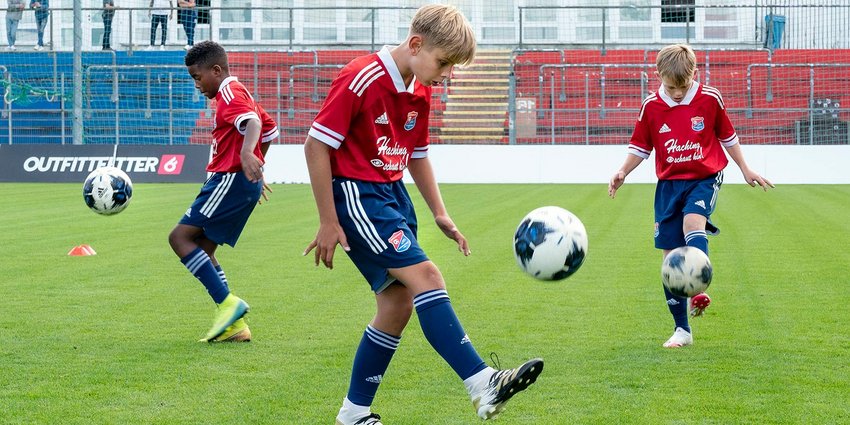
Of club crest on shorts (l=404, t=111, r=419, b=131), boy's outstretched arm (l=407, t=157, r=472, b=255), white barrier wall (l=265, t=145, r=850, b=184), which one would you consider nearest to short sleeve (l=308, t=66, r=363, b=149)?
club crest on shorts (l=404, t=111, r=419, b=131)

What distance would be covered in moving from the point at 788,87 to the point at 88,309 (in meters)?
23.7

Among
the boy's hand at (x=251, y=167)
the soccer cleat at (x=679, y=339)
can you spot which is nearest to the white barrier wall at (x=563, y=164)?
the boy's hand at (x=251, y=167)

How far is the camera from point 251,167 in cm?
648

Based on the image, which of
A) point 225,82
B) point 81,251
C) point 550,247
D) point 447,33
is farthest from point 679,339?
point 81,251

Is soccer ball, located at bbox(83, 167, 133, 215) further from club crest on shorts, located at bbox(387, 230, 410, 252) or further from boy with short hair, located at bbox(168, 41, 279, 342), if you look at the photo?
club crest on shorts, located at bbox(387, 230, 410, 252)

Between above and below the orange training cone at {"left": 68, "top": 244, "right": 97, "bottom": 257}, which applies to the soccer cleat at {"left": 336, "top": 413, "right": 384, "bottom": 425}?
above

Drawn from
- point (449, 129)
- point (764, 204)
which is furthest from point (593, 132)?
point (764, 204)

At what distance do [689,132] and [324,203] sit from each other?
3.27m

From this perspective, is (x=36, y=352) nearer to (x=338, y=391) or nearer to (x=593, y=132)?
(x=338, y=391)

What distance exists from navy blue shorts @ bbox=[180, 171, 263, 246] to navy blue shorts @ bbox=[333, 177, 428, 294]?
2.40 metres

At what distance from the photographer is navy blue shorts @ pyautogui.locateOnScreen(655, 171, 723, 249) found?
680 cm

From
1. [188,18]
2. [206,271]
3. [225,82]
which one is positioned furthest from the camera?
[188,18]

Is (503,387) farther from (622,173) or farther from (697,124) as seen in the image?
(697,124)

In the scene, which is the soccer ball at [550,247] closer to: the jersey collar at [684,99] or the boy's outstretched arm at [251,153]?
the boy's outstretched arm at [251,153]
